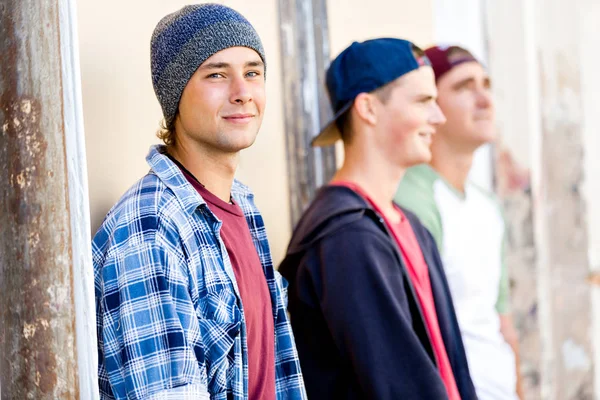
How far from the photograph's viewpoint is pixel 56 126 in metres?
1.44

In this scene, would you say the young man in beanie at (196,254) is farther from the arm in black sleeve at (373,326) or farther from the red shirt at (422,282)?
the red shirt at (422,282)

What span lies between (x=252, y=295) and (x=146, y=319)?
0.31 meters

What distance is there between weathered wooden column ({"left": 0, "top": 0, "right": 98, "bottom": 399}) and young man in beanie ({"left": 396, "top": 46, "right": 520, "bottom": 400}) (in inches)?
59.7

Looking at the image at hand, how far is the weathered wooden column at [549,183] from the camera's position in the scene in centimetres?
434

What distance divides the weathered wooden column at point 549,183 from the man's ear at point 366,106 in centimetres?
198

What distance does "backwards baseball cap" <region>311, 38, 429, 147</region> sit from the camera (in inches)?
96.8

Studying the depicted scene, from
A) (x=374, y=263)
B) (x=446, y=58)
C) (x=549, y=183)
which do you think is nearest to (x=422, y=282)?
(x=374, y=263)

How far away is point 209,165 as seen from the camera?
5.84 ft

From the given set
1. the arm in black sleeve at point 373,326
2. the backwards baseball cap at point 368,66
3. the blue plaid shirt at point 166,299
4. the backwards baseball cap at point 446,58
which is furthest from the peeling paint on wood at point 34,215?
the backwards baseball cap at point 446,58

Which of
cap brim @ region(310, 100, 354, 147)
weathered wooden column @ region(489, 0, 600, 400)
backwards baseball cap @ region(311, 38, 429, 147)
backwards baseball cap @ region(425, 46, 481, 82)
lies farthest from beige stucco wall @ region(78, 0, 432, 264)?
weathered wooden column @ region(489, 0, 600, 400)

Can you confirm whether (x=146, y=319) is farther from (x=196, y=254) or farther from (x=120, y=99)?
(x=120, y=99)

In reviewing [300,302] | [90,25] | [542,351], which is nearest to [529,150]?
[542,351]

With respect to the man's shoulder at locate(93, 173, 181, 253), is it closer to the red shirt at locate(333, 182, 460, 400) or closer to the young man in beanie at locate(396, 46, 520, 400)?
the red shirt at locate(333, 182, 460, 400)

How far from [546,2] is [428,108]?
2.45 meters
